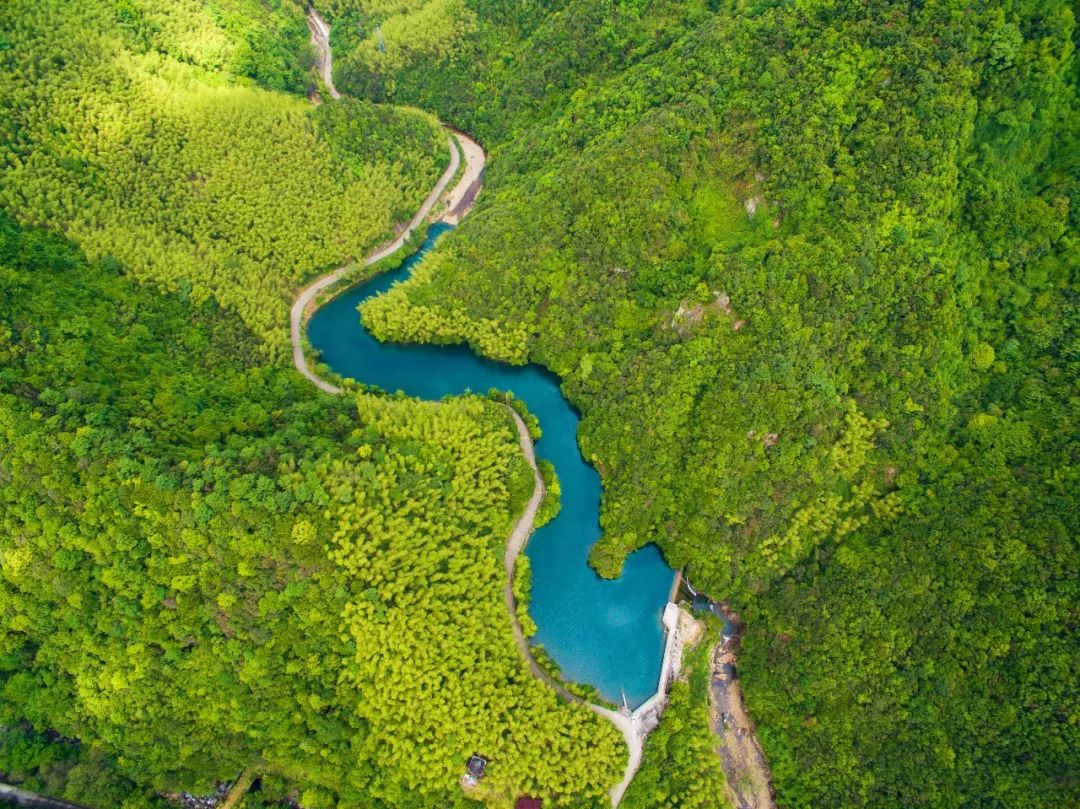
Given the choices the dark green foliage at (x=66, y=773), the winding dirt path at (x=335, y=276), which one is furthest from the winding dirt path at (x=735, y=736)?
the winding dirt path at (x=335, y=276)

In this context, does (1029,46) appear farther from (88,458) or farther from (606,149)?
(88,458)

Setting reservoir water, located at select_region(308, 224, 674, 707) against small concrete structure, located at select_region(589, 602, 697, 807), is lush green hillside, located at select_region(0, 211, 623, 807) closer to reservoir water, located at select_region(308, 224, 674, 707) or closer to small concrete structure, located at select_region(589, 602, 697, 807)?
small concrete structure, located at select_region(589, 602, 697, 807)

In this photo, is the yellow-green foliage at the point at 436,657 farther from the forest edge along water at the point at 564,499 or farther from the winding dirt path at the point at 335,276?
the winding dirt path at the point at 335,276

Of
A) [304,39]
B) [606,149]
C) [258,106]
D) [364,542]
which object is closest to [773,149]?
[606,149]

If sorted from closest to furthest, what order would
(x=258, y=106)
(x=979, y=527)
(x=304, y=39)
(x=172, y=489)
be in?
(x=172, y=489) < (x=979, y=527) < (x=258, y=106) < (x=304, y=39)

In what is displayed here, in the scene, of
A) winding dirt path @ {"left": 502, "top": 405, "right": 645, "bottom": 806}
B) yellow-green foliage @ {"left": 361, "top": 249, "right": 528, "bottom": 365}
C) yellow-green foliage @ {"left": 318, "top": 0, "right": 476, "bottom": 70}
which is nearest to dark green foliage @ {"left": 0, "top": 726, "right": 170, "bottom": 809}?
winding dirt path @ {"left": 502, "top": 405, "right": 645, "bottom": 806}

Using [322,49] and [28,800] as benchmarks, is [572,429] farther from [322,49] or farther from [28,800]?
[322,49]

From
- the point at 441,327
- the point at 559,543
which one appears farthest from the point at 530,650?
the point at 441,327
